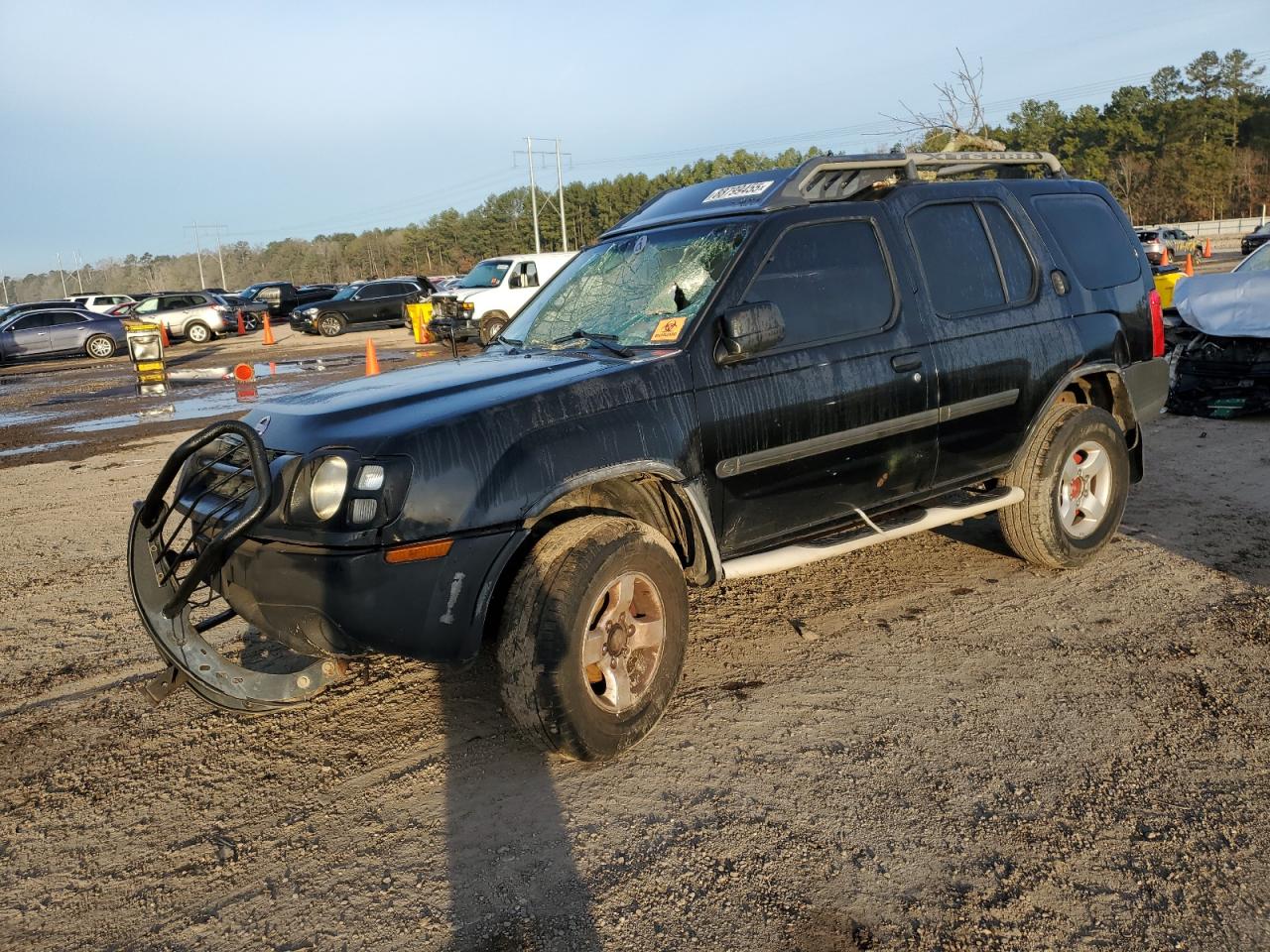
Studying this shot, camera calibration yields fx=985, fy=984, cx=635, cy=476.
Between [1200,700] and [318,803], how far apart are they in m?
3.30

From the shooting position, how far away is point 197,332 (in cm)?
3164

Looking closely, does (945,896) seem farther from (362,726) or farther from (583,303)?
(583,303)

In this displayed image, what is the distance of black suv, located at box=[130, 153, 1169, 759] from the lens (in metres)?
3.23

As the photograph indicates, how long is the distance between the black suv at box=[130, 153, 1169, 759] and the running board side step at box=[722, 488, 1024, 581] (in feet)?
0.05

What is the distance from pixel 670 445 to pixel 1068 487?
266 centimetres

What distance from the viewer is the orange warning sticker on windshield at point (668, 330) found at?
3.91m

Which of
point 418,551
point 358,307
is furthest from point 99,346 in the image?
point 418,551

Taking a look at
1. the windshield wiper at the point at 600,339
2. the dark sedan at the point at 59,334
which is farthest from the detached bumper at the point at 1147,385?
the dark sedan at the point at 59,334

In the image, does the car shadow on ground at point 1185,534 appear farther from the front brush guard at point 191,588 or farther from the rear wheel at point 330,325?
the rear wheel at point 330,325

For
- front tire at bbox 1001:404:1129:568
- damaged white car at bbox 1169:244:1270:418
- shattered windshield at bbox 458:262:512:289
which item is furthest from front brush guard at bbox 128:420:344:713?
shattered windshield at bbox 458:262:512:289

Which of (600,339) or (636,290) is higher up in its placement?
(636,290)

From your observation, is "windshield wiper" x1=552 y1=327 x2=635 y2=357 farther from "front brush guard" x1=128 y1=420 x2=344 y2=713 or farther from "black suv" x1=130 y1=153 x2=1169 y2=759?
"front brush guard" x1=128 y1=420 x2=344 y2=713

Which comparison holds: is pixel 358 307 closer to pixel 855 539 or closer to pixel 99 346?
pixel 99 346

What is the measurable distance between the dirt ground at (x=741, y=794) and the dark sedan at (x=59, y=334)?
24.9 meters
